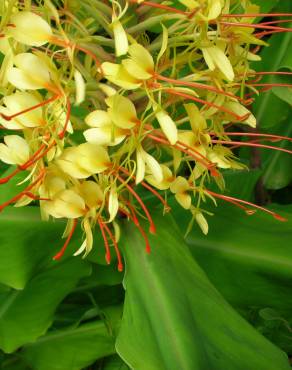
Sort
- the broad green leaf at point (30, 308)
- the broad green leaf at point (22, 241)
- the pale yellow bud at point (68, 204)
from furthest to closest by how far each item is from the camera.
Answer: the broad green leaf at point (30, 308) < the broad green leaf at point (22, 241) < the pale yellow bud at point (68, 204)

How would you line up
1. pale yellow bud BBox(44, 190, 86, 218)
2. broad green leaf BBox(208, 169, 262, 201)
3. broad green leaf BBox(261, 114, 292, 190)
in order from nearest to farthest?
pale yellow bud BBox(44, 190, 86, 218) → broad green leaf BBox(208, 169, 262, 201) → broad green leaf BBox(261, 114, 292, 190)

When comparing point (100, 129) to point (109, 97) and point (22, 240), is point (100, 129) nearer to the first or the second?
point (109, 97)

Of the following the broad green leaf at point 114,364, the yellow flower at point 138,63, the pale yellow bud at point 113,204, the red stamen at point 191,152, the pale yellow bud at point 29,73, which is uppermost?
the yellow flower at point 138,63

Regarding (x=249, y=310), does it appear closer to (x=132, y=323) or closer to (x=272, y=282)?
(x=272, y=282)

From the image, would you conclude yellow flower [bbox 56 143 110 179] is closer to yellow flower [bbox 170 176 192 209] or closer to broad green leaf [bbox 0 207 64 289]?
yellow flower [bbox 170 176 192 209]

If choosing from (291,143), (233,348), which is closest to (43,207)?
(233,348)

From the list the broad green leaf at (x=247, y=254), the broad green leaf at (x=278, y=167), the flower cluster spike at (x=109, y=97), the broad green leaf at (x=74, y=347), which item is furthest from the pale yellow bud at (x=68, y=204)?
the broad green leaf at (x=278, y=167)

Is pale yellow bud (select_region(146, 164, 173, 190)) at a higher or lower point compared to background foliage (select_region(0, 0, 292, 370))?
higher

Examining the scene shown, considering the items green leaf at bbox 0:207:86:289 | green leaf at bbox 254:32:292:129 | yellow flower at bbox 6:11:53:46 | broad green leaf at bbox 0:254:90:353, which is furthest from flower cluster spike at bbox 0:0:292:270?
green leaf at bbox 254:32:292:129

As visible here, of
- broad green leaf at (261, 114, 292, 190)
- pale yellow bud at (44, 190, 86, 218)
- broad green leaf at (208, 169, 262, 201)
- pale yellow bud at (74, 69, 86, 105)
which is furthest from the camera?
broad green leaf at (261, 114, 292, 190)

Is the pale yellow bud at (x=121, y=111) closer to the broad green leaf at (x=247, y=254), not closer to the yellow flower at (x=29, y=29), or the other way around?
the yellow flower at (x=29, y=29)
